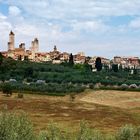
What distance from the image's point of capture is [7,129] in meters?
23.6

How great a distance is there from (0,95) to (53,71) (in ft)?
207

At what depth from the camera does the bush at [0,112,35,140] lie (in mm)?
23227

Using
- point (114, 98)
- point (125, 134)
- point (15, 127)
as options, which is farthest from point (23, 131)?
point (114, 98)

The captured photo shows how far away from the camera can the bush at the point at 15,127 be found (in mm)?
23227

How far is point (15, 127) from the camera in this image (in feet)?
81.8

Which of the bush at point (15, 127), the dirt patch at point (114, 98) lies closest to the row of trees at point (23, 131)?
the bush at point (15, 127)

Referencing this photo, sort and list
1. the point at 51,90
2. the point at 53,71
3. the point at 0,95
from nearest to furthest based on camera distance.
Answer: the point at 0,95 < the point at 51,90 < the point at 53,71

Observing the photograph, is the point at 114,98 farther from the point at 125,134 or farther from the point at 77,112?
the point at 125,134

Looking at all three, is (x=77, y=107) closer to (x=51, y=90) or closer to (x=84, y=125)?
(x=51, y=90)

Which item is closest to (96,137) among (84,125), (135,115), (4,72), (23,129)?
(84,125)

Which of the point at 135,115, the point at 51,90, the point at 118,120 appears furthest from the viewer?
the point at 51,90

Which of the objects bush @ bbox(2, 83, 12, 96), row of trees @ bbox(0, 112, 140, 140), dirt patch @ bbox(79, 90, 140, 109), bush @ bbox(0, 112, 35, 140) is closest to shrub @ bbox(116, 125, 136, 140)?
row of trees @ bbox(0, 112, 140, 140)

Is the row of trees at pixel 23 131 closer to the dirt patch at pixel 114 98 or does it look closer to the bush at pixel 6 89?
the dirt patch at pixel 114 98

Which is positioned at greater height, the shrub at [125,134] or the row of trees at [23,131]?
the row of trees at [23,131]
